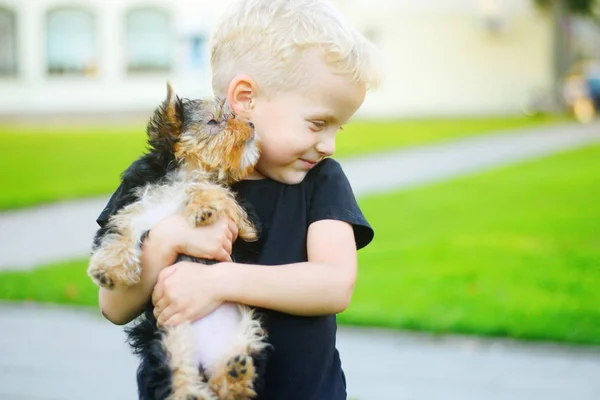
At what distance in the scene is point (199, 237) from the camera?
2.49 metres

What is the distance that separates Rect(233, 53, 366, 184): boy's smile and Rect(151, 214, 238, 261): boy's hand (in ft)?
0.81

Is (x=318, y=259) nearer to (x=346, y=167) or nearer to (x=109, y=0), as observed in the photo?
(x=346, y=167)

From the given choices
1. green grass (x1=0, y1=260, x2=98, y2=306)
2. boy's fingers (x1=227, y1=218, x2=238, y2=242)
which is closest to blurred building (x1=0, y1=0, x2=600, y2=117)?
green grass (x1=0, y1=260, x2=98, y2=306)

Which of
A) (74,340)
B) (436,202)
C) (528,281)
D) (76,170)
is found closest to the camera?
(74,340)

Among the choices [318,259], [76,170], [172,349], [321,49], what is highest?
[321,49]

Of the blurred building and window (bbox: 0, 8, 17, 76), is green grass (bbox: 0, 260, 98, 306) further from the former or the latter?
window (bbox: 0, 8, 17, 76)

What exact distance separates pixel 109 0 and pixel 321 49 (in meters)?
35.1

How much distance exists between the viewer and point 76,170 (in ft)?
51.4

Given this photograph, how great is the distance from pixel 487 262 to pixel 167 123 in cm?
579

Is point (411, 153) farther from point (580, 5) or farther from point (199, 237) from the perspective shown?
point (580, 5)

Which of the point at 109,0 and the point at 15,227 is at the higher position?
the point at 109,0

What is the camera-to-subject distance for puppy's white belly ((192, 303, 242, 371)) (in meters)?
2.41

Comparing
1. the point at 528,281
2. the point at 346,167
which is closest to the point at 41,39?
the point at 346,167

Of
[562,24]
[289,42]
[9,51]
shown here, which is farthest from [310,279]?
[9,51]
